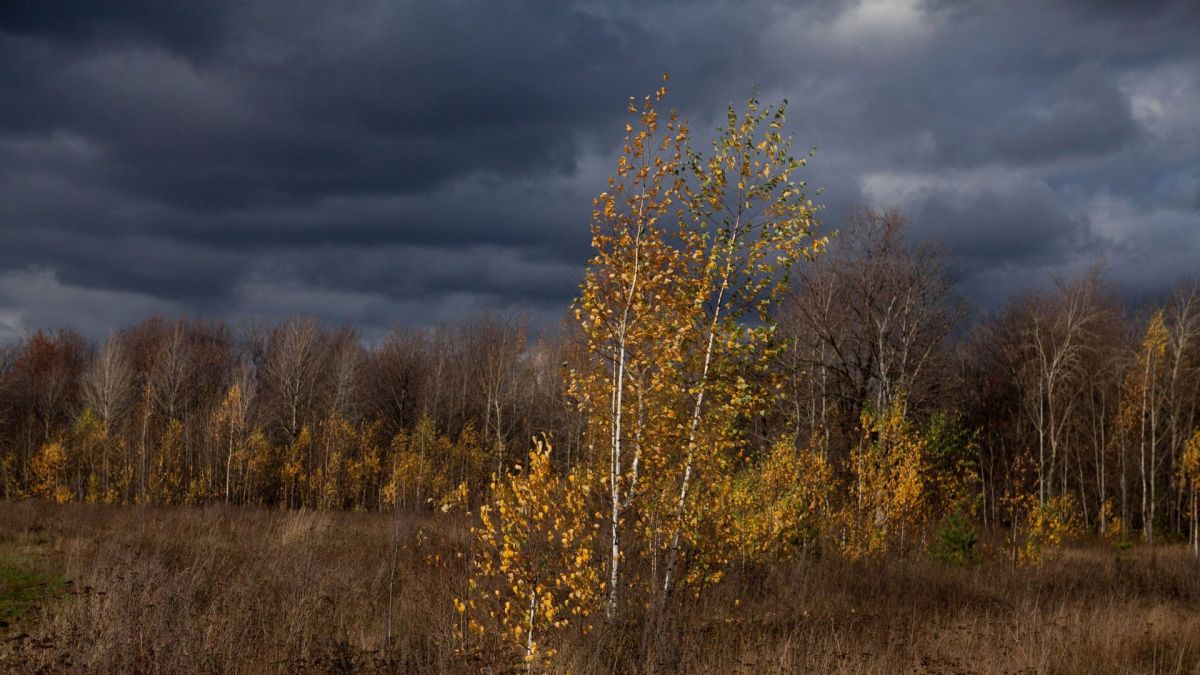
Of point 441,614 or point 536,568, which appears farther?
point 441,614

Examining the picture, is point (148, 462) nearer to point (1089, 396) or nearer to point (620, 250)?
point (620, 250)

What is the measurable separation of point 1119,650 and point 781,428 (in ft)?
54.4

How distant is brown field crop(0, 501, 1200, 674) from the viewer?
7.16 metres

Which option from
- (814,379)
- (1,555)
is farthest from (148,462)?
(814,379)

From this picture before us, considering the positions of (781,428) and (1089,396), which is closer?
(781,428)

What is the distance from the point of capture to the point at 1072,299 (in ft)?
125

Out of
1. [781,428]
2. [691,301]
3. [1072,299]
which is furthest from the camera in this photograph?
[1072,299]

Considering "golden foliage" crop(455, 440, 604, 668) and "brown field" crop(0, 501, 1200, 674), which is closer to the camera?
"brown field" crop(0, 501, 1200, 674)

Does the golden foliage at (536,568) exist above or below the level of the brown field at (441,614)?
above

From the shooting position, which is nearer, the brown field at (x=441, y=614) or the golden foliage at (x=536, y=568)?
the brown field at (x=441, y=614)

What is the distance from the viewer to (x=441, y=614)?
8398 mm

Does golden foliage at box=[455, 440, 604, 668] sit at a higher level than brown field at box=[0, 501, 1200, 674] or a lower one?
higher

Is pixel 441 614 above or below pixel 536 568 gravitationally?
below

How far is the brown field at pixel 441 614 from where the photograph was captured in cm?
716
